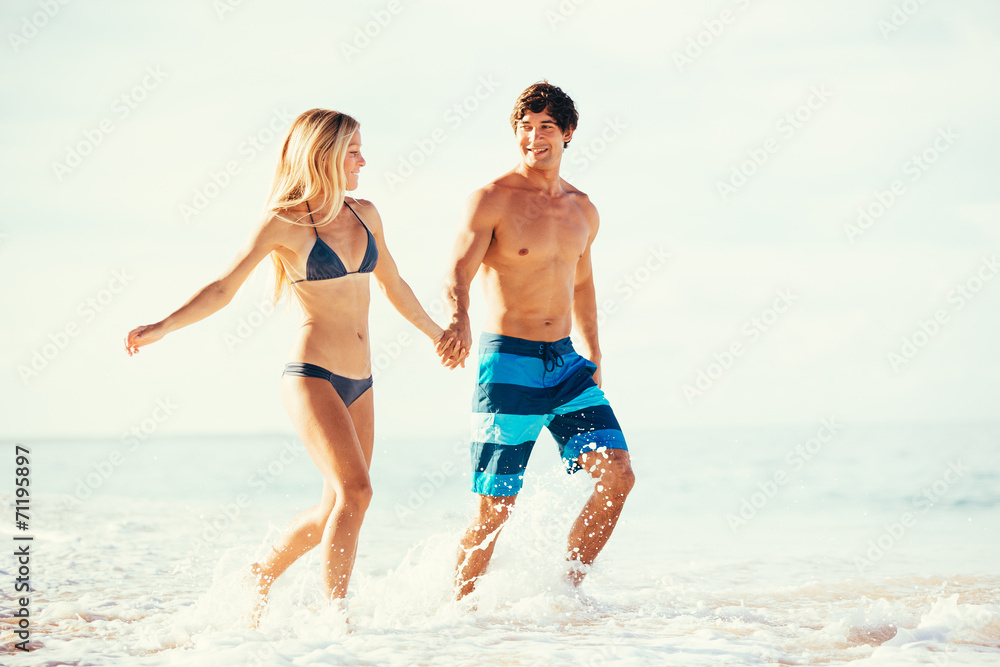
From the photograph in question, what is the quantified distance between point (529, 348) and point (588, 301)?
0.65m

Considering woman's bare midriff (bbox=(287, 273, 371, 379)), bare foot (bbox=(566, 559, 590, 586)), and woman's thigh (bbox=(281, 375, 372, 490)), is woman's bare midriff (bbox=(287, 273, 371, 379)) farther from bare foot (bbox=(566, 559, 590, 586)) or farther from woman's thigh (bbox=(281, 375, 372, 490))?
bare foot (bbox=(566, 559, 590, 586))

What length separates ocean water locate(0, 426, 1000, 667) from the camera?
3604 millimetres

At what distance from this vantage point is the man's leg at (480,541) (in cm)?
423

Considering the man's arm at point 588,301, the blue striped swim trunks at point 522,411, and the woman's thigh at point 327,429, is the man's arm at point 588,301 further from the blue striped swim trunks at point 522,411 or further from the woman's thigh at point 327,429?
the woman's thigh at point 327,429

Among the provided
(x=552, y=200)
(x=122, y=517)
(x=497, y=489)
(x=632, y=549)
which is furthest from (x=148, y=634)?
(x=122, y=517)

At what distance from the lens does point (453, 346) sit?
13.5 ft

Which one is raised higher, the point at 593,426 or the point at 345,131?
the point at 345,131

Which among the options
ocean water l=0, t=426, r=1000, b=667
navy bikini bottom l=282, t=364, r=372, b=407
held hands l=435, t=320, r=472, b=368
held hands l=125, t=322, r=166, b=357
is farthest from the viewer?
held hands l=435, t=320, r=472, b=368

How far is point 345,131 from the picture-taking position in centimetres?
383

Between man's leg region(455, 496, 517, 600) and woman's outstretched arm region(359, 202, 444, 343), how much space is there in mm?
852

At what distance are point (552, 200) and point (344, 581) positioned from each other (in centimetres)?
211

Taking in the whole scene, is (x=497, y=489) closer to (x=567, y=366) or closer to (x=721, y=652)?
(x=567, y=366)

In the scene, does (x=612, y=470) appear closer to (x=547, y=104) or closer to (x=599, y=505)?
(x=599, y=505)

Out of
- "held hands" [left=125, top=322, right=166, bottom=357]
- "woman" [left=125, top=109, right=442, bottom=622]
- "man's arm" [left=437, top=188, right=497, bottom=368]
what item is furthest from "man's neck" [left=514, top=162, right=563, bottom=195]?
"held hands" [left=125, top=322, right=166, bottom=357]
